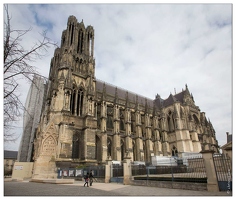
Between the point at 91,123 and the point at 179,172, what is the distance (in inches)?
557

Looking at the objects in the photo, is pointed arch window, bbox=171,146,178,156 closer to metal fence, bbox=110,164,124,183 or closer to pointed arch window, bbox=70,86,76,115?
pointed arch window, bbox=70,86,76,115

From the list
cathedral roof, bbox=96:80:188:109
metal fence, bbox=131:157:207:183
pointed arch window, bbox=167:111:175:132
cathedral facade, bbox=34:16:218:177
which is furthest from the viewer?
pointed arch window, bbox=167:111:175:132

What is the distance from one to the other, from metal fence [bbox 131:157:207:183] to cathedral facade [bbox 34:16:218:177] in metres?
4.09

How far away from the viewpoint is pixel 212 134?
44.8 m

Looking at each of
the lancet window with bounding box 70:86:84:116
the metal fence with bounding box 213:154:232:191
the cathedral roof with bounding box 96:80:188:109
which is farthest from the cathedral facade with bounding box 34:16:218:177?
the metal fence with bounding box 213:154:232:191

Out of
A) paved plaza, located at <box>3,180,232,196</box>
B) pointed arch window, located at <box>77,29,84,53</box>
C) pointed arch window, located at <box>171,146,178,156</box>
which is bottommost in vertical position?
paved plaza, located at <box>3,180,232,196</box>

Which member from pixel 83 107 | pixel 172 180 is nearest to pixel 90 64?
pixel 83 107

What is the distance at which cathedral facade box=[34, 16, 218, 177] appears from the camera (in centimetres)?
2166

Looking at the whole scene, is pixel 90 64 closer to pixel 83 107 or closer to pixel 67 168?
pixel 83 107

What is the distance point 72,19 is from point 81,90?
49.2ft

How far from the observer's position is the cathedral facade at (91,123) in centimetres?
2166

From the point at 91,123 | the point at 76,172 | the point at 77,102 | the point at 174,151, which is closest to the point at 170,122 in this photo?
the point at 174,151

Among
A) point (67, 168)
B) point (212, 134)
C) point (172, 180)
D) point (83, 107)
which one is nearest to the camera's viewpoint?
point (172, 180)

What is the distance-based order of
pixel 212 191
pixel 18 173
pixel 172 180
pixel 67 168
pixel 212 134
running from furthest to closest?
pixel 212 134 < pixel 18 173 < pixel 67 168 < pixel 172 180 < pixel 212 191
